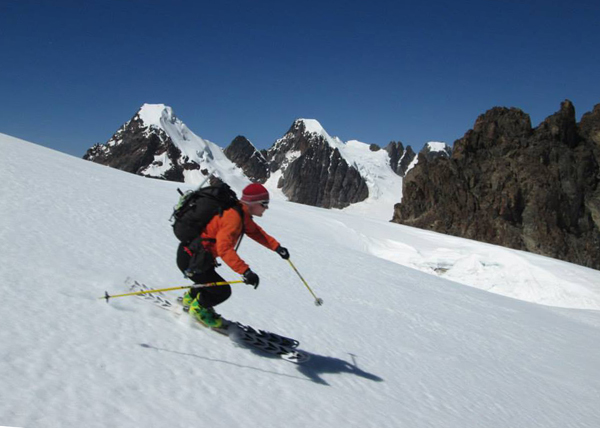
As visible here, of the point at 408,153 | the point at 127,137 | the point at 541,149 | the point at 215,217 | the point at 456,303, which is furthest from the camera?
the point at 408,153

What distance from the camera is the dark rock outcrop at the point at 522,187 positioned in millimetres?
59906

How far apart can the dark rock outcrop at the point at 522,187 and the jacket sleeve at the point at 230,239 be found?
211 ft

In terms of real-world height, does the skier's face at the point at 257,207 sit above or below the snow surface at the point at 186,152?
below

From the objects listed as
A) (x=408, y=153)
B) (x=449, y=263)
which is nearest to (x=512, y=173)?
(x=449, y=263)

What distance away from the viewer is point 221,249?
3756 millimetres

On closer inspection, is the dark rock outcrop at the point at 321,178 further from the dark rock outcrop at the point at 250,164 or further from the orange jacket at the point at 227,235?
the orange jacket at the point at 227,235

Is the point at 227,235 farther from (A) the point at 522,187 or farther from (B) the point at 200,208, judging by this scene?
(A) the point at 522,187

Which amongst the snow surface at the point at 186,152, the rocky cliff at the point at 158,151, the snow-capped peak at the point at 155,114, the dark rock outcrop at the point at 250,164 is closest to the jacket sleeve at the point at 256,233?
the snow surface at the point at 186,152

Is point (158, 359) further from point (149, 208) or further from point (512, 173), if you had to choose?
point (512, 173)

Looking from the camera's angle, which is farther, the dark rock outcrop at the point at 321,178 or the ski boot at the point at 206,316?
the dark rock outcrop at the point at 321,178

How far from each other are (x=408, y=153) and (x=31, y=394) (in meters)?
207

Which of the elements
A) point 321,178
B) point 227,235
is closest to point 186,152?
point 321,178

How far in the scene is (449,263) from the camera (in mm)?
21484

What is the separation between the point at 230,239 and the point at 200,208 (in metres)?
0.52
